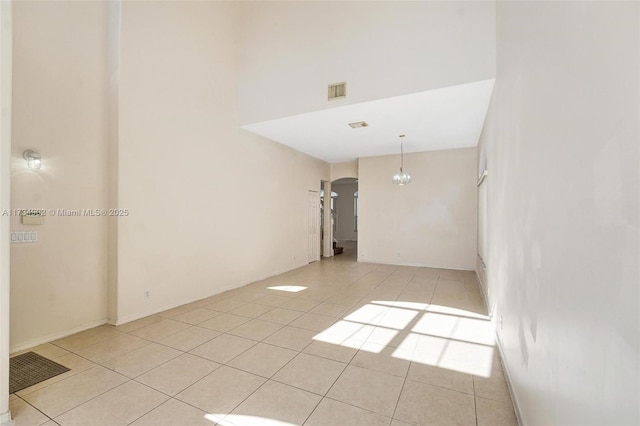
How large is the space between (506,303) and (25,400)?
427 cm

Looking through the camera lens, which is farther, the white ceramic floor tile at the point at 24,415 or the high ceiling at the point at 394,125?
the high ceiling at the point at 394,125

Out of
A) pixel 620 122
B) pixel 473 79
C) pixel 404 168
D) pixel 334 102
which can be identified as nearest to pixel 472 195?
pixel 404 168

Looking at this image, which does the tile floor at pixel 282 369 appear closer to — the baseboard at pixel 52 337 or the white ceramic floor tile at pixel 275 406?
the white ceramic floor tile at pixel 275 406

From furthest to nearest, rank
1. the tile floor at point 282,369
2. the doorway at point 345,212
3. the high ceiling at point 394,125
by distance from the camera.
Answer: the doorway at point 345,212 < the high ceiling at point 394,125 < the tile floor at point 282,369

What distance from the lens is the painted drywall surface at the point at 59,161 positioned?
3027mm

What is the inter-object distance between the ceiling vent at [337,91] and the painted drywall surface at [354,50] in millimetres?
74

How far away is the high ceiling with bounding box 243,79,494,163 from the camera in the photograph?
4.21 meters

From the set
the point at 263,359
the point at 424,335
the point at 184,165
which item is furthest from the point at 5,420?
the point at 424,335

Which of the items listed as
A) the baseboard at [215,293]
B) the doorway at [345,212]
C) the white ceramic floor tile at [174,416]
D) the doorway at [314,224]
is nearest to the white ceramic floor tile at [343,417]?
A: the white ceramic floor tile at [174,416]

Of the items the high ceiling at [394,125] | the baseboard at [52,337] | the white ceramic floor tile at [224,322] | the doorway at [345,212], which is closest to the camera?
the baseboard at [52,337]

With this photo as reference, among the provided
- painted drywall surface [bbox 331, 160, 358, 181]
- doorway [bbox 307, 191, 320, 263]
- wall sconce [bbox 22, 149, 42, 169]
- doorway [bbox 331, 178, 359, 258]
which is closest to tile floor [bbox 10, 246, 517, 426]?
wall sconce [bbox 22, 149, 42, 169]

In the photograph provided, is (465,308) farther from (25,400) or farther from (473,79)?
(25,400)

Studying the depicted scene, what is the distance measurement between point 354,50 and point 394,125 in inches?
64.3

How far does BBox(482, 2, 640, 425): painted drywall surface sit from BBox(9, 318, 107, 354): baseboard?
4749 millimetres
